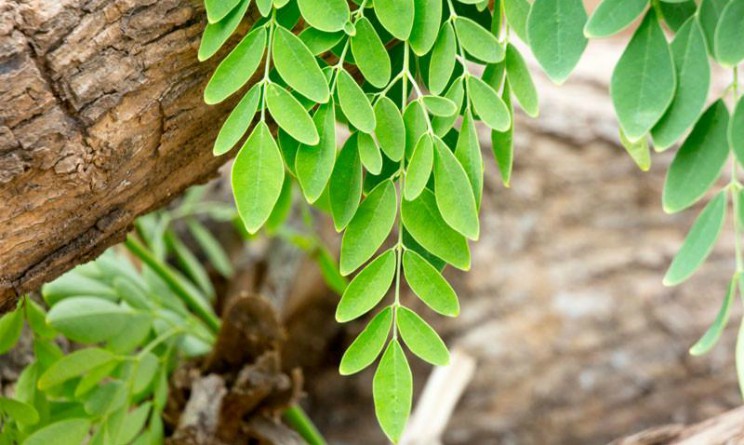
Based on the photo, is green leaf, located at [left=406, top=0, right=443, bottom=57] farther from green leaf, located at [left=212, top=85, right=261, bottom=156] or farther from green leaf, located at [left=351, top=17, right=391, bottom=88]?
green leaf, located at [left=212, top=85, right=261, bottom=156]

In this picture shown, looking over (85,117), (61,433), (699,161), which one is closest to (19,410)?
(61,433)

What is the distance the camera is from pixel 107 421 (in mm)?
974

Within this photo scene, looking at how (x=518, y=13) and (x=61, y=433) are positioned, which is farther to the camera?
(x=61, y=433)

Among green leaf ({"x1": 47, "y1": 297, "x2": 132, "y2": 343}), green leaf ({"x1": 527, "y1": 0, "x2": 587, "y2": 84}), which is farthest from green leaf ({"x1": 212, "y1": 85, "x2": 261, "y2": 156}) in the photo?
green leaf ({"x1": 47, "y1": 297, "x2": 132, "y2": 343})

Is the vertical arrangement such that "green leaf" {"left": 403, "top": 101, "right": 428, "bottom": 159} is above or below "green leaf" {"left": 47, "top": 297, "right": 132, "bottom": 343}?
above

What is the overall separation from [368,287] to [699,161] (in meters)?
0.27

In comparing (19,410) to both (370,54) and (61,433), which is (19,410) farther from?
(370,54)

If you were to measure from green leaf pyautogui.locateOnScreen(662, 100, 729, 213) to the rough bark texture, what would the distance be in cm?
37

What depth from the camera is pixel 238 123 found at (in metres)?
0.67

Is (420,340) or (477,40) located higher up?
(477,40)

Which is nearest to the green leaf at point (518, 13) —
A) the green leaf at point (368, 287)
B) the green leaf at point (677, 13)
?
the green leaf at point (677, 13)

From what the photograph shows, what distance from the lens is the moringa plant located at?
65cm

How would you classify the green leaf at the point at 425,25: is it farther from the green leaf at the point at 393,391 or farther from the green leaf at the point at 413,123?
the green leaf at the point at 393,391

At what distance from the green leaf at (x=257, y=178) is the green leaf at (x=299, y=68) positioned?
0.14ft
